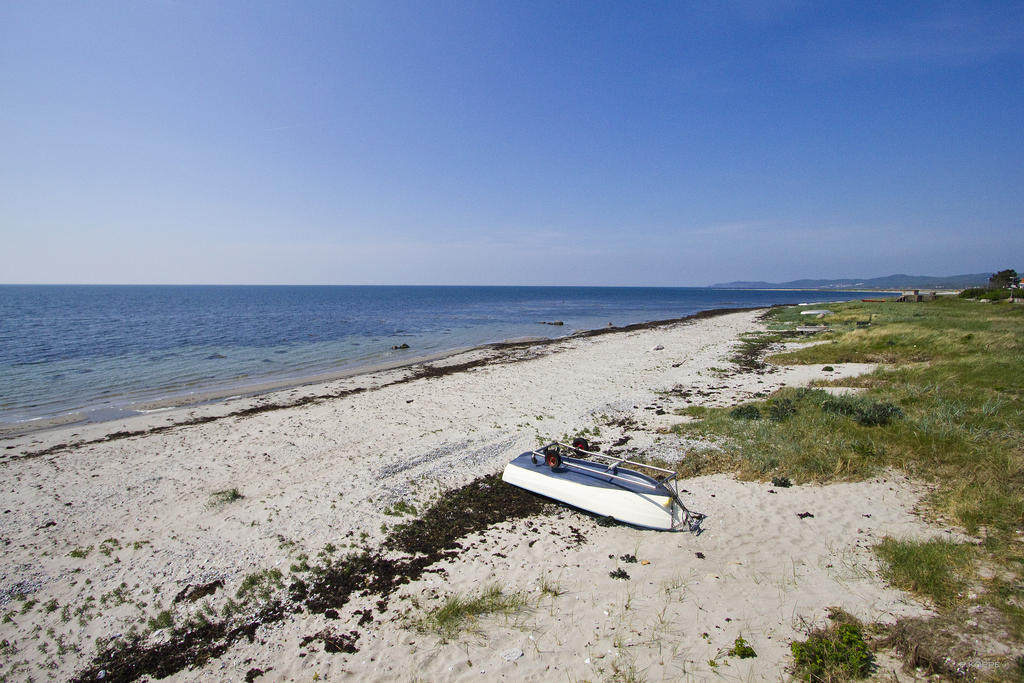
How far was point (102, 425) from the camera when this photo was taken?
19156mm

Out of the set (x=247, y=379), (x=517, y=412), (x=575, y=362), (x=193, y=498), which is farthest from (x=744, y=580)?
(x=247, y=379)

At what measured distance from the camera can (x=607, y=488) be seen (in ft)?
32.4

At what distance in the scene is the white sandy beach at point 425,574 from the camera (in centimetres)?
640

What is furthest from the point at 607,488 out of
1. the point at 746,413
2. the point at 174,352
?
the point at 174,352

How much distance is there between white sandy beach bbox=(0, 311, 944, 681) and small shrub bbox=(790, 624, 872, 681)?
0.28 metres

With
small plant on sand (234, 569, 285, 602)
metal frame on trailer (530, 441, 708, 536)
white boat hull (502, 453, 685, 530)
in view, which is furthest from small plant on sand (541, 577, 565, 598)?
small plant on sand (234, 569, 285, 602)

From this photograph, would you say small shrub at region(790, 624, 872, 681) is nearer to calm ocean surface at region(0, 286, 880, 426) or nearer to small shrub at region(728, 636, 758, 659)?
small shrub at region(728, 636, 758, 659)

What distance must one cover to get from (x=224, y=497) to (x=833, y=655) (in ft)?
43.1

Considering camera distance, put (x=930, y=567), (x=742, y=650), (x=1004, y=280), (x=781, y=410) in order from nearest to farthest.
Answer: (x=742, y=650) < (x=930, y=567) < (x=781, y=410) < (x=1004, y=280)

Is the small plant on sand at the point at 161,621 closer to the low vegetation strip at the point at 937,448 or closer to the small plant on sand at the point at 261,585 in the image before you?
the small plant on sand at the point at 261,585

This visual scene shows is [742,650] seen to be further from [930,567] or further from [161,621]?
[161,621]

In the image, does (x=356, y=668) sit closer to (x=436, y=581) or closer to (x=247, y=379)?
(x=436, y=581)

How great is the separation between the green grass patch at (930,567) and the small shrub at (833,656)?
161 cm

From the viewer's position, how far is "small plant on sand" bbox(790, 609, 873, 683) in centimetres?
530
